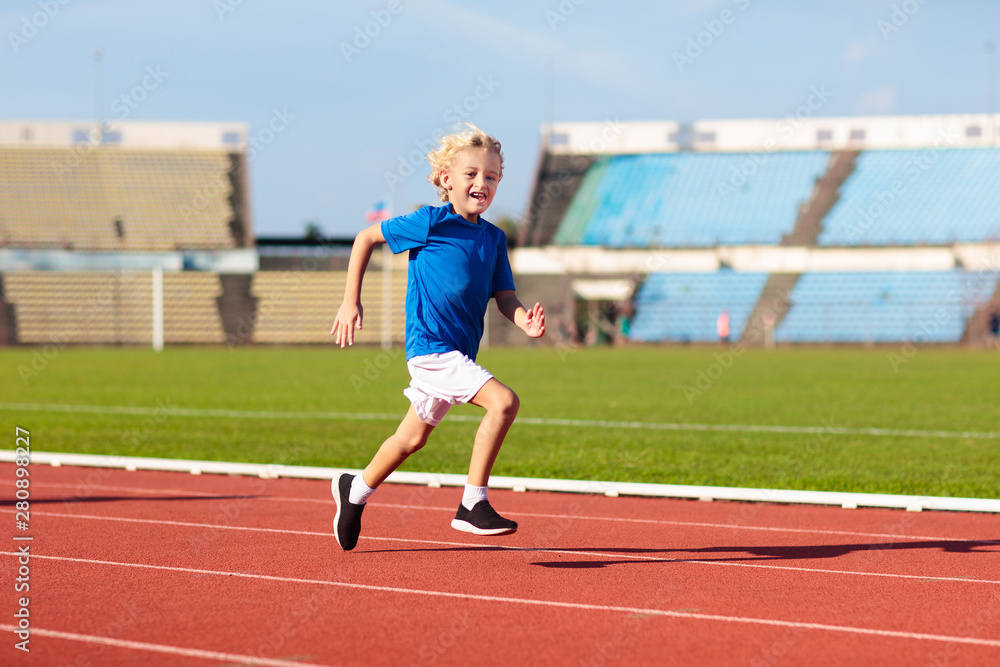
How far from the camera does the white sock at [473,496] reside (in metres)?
5.08

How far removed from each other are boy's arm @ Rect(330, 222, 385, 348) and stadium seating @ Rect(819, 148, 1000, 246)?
4655 centimetres

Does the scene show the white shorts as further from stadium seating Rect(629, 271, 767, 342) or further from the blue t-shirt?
stadium seating Rect(629, 271, 767, 342)

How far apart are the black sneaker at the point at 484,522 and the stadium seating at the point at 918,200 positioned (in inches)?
1826

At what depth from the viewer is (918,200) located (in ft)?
163

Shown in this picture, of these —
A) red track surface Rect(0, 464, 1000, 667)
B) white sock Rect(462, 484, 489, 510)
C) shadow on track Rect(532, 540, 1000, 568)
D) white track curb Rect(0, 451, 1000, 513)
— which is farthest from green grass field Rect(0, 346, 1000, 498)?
white sock Rect(462, 484, 489, 510)

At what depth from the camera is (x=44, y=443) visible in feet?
36.0

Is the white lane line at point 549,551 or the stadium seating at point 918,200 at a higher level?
the stadium seating at point 918,200

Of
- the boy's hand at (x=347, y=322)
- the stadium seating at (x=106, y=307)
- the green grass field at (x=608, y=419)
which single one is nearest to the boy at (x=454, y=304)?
the boy's hand at (x=347, y=322)

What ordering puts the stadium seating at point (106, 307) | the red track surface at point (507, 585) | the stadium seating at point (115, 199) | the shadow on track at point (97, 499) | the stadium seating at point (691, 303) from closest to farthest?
the red track surface at point (507, 585) < the shadow on track at point (97, 499) < the stadium seating at point (106, 307) < the stadium seating at point (691, 303) < the stadium seating at point (115, 199)

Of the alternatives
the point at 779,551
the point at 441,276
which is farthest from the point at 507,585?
the point at 779,551

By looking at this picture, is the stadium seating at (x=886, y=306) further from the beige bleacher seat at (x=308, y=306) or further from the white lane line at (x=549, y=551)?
the white lane line at (x=549, y=551)

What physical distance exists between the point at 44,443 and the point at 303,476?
417 centimetres

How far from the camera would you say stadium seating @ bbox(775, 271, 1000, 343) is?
1726 inches

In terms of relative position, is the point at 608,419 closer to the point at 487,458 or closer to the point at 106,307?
the point at 487,458
